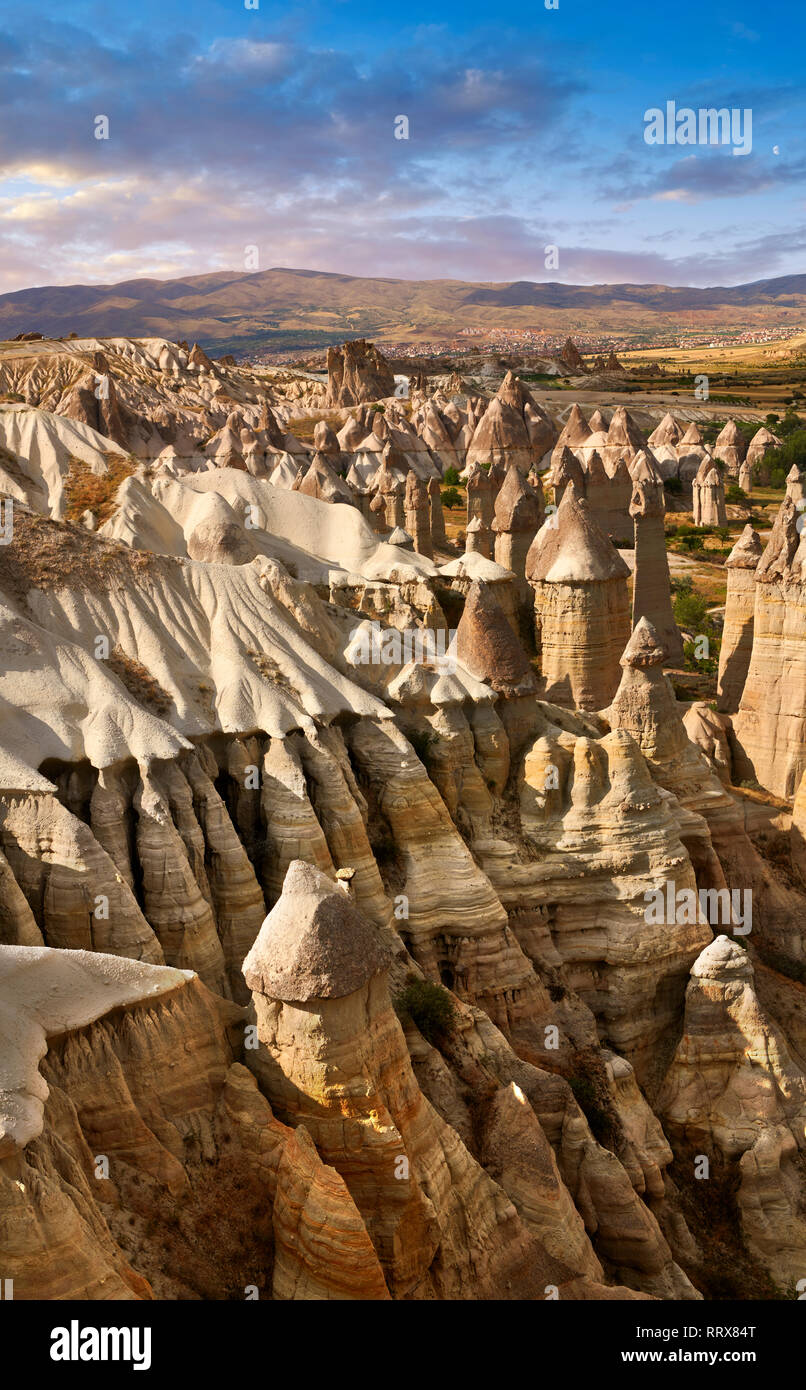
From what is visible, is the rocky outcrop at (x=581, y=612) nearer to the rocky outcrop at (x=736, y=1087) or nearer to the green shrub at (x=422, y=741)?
the green shrub at (x=422, y=741)

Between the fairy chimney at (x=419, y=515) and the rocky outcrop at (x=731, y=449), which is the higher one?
the rocky outcrop at (x=731, y=449)

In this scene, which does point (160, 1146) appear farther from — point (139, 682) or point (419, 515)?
point (419, 515)

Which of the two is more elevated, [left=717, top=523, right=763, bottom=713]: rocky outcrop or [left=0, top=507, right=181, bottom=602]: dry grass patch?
[left=0, top=507, right=181, bottom=602]: dry grass patch

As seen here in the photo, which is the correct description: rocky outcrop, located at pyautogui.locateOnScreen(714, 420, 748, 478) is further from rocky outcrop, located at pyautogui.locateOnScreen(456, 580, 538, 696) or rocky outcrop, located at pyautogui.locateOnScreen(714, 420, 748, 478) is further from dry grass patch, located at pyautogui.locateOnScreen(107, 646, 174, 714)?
dry grass patch, located at pyautogui.locateOnScreen(107, 646, 174, 714)

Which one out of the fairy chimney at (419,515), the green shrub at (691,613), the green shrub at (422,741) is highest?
the fairy chimney at (419,515)

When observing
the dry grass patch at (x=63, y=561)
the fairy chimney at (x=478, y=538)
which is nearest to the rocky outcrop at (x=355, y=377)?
the fairy chimney at (x=478, y=538)

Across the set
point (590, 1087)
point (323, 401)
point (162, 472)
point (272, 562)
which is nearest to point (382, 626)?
point (272, 562)

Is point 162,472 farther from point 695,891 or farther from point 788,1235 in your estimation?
point 788,1235

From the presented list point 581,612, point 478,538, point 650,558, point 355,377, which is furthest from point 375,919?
point 355,377

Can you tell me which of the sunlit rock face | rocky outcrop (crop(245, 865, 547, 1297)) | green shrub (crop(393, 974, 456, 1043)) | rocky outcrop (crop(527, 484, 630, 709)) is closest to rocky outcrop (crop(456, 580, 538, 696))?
the sunlit rock face
